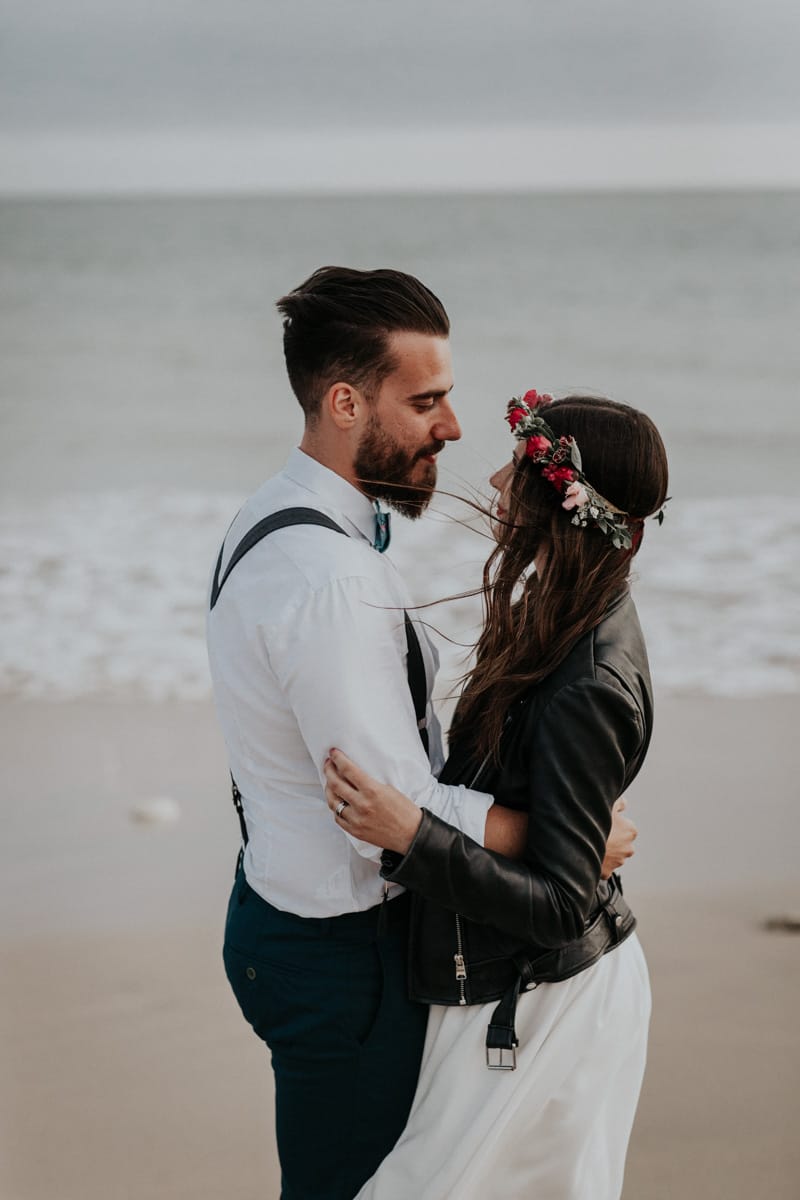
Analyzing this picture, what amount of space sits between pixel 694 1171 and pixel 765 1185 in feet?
0.53

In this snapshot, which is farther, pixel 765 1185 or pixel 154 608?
pixel 154 608

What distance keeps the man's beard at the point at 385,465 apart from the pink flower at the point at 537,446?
0.24 metres

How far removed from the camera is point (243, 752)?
189 cm

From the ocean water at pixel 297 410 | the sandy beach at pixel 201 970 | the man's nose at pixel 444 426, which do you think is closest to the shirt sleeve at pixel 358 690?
the man's nose at pixel 444 426

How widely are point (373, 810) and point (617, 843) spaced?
42 centimetres

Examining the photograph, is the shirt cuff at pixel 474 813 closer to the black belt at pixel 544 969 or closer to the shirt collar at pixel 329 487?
the black belt at pixel 544 969

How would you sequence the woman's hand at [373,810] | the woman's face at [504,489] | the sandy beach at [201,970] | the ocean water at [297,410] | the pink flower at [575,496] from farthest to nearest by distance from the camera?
the ocean water at [297,410], the sandy beach at [201,970], the woman's face at [504,489], the pink flower at [575,496], the woman's hand at [373,810]

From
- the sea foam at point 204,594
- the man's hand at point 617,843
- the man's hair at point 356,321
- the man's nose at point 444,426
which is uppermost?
the man's hair at point 356,321

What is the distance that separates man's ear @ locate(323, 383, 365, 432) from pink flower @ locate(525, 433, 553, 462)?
30 cm

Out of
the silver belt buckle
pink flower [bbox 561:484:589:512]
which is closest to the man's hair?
pink flower [bbox 561:484:589:512]

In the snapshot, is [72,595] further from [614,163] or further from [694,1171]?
[614,163]

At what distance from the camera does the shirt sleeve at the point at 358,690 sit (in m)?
1.67

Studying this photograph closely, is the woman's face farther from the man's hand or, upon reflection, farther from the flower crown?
the man's hand

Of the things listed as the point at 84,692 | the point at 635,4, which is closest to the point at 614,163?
the point at 635,4
